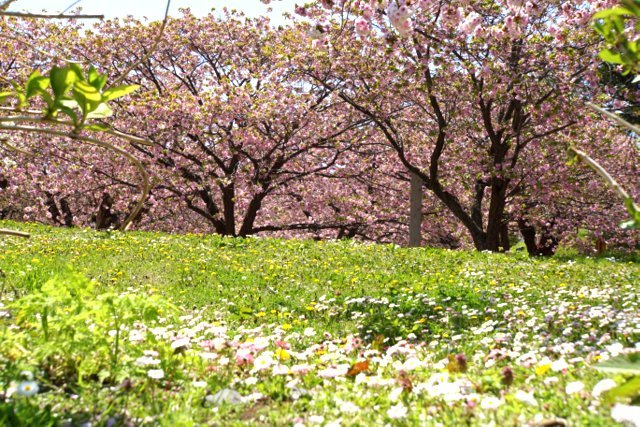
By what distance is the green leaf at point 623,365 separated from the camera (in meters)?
2.25

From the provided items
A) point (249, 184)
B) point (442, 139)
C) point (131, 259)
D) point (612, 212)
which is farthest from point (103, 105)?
point (612, 212)

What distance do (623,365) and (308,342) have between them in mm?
2818

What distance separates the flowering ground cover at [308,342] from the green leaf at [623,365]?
0.15 metres

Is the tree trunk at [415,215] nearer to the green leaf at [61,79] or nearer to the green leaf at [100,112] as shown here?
the green leaf at [100,112]

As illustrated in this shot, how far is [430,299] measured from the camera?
5.91 metres

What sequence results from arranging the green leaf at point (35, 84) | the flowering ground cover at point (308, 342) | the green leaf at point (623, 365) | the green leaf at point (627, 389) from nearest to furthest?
the green leaf at point (627, 389), the green leaf at point (623, 365), the green leaf at point (35, 84), the flowering ground cover at point (308, 342)

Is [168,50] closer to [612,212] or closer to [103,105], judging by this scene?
[612,212]

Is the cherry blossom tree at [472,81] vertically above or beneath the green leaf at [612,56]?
above

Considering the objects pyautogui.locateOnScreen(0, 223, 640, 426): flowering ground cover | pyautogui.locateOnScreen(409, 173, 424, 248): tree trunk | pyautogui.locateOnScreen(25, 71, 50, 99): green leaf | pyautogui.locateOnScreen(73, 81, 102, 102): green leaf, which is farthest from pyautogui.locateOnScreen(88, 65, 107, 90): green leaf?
pyautogui.locateOnScreen(409, 173, 424, 248): tree trunk

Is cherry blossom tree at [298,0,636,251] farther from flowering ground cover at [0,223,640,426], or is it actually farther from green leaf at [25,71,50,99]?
green leaf at [25,71,50,99]

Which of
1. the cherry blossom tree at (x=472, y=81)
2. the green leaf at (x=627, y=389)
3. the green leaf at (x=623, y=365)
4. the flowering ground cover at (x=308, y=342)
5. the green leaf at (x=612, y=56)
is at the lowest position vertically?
the flowering ground cover at (x=308, y=342)

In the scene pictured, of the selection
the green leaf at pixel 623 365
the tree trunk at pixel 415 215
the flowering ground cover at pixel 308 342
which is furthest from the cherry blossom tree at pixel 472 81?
the green leaf at pixel 623 365

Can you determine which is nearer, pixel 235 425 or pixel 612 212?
pixel 235 425

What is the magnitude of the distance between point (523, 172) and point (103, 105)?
15.3 metres
